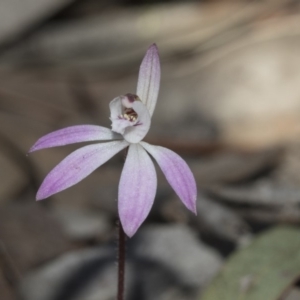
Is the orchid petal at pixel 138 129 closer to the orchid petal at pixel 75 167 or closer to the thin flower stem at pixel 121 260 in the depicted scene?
the orchid petal at pixel 75 167

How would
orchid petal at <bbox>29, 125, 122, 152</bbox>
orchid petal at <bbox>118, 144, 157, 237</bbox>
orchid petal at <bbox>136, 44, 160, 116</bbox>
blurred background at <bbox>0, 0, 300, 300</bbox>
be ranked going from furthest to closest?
blurred background at <bbox>0, 0, 300, 300</bbox>
orchid petal at <bbox>136, 44, 160, 116</bbox>
orchid petal at <bbox>29, 125, 122, 152</bbox>
orchid petal at <bbox>118, 144, 157, 237</bbox>

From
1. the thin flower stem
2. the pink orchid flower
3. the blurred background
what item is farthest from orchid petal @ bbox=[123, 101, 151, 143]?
the blurred background

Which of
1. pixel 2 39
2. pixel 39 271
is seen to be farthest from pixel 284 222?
pixel 2 39

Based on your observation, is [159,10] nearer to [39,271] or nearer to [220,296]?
[39,271]

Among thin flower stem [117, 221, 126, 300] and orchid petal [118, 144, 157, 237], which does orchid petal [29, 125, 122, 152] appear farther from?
thin flower stem [117, 221, 126, 300]

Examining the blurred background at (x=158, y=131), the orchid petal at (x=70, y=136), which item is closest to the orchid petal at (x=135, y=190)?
the orchid petal at (x=70, y=136)

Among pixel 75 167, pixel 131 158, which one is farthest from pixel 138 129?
pixel 75 167

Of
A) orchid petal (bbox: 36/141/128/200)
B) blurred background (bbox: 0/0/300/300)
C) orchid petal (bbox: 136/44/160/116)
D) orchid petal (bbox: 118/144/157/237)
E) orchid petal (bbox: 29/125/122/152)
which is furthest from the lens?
blurred background (bbox: 0/0/300/300)
